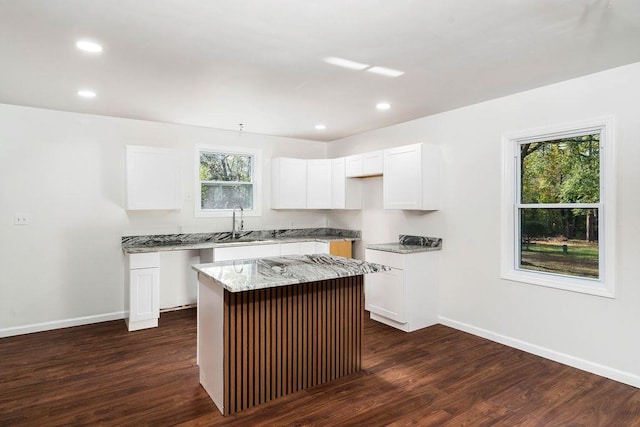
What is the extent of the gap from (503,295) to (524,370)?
2.56ft

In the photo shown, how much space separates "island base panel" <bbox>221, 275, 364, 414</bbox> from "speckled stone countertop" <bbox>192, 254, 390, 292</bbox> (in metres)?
0.13

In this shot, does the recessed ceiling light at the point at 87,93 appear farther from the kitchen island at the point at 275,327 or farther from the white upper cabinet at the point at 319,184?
the white upper cabinet at the point at 319,184

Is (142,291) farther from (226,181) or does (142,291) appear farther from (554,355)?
(554,355)

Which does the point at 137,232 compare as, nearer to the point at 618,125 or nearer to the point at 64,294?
the point at 64,294

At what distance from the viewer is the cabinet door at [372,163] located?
185 inches

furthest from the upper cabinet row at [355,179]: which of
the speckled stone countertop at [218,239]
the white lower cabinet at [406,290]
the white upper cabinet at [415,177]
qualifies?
the white lower cabinet at [406,290]

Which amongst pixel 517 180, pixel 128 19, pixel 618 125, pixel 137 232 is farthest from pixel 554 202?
pixel 137 232

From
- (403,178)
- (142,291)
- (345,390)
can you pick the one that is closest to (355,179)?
(403,178)

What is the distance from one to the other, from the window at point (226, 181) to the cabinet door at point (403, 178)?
79.7 inches

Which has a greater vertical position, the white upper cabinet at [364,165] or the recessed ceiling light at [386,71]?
the recessed ceiling light at [386,71]

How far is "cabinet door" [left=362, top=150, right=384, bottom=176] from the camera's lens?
185 inches

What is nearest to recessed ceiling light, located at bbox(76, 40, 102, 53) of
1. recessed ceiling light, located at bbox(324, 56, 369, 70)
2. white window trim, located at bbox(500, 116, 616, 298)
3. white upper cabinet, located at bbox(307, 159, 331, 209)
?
recessed ceiling light, located at bbox(324, 56, 369, 70)

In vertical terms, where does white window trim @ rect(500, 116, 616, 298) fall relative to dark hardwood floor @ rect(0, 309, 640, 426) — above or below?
above

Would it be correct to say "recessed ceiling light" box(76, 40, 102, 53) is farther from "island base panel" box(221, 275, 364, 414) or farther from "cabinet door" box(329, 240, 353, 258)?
"cabinet door" box(329, 240, 353, 258)
